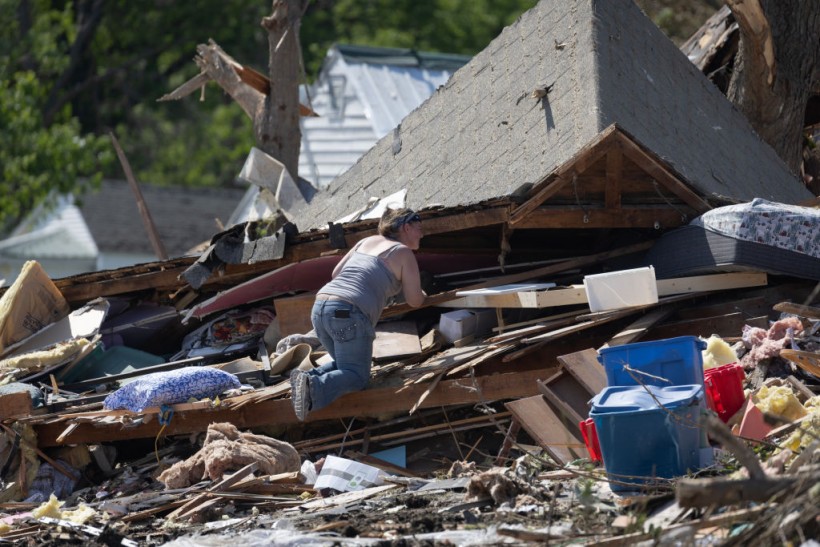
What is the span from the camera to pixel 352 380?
24.7 ft

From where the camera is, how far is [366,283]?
7559 mm

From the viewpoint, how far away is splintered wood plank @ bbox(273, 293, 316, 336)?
8.81 meters

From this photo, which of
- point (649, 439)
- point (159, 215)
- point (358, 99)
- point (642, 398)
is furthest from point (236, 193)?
point (649, 439)

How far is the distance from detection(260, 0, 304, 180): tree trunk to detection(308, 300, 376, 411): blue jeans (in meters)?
5.65

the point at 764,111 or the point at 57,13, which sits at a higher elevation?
the point at 57,13

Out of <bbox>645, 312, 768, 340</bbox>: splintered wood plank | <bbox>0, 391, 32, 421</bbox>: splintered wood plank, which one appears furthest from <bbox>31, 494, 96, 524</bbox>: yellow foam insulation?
<bbox>645, 312, 768, 340</bbox>: splintered wood plank

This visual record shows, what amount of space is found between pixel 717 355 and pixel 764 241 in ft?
3.98

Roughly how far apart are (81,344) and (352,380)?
8.25ft

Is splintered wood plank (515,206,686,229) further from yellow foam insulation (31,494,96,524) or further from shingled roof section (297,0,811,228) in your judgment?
yellow foam insulation (31,494,96,524)

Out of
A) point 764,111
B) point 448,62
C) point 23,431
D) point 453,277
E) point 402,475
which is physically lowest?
point 402,475

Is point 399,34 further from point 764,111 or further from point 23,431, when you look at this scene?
point 23,431

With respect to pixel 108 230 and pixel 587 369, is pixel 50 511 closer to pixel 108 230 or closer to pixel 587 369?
pixel 587 369

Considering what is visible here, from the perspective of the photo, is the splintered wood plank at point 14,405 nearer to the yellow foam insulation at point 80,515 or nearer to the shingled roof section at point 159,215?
the yellow foam insulation at point 80,515

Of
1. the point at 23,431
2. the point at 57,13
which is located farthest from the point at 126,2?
the point at 23,431
